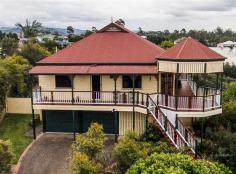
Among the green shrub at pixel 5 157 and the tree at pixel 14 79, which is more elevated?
the tree at pixel 14 79

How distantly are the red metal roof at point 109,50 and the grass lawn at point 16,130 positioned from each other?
5.12 m

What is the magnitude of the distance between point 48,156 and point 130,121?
598 centimetres

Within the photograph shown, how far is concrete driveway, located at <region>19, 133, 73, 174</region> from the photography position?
19.5m

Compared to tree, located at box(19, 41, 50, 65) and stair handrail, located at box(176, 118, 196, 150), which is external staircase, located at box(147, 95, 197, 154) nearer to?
stair handrail, located at box(176, 118, 196, 150)

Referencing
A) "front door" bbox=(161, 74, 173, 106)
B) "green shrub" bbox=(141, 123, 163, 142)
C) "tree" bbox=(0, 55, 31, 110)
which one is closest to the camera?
"green shrub" bbox=(141, 123, 163, 142)

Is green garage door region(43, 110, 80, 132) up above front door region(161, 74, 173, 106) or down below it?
below

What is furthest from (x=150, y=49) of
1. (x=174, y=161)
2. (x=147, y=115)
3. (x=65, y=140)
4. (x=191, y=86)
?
(x=174, y=161)

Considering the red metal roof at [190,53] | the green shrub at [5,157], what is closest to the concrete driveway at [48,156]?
the green shrub at [5,157]

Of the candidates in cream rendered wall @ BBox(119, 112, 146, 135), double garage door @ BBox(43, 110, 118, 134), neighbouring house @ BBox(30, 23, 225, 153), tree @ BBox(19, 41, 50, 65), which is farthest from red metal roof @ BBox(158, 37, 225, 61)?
tree @ BBox(19, 41, 50, 65)

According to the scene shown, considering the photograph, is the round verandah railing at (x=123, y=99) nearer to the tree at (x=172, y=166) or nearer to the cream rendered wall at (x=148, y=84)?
the cream rendered wall at (x=148, y=84)

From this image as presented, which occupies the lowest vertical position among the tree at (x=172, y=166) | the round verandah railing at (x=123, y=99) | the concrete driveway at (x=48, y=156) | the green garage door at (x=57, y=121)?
the concrete driveway at (x=48, y=156)

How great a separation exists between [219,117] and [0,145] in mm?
12872

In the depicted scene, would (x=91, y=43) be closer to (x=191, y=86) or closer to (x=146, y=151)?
Result: (x=191, y=86)

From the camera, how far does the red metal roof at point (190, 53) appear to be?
20297mm
